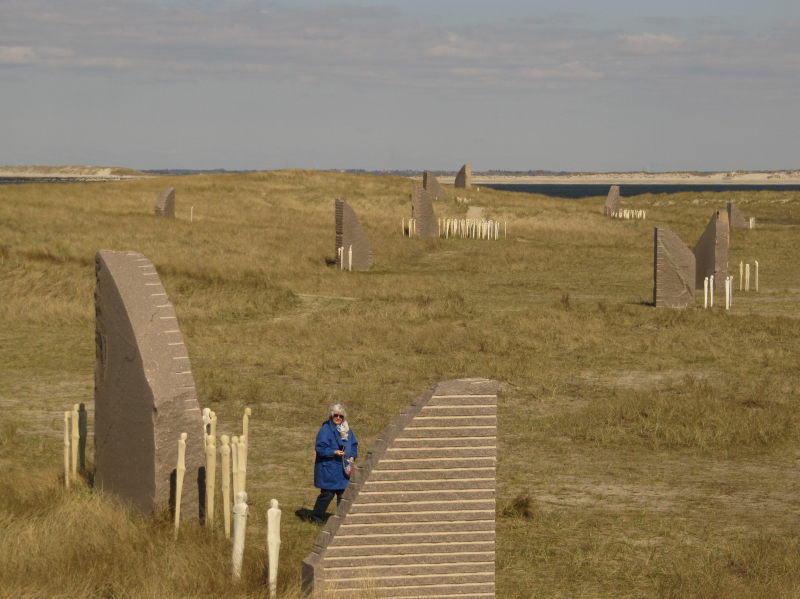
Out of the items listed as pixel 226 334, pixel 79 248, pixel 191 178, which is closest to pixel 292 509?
pixel 226 334

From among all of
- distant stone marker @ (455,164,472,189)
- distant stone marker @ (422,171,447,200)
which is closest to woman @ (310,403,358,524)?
distant stone marker @ (422,171,447,200)

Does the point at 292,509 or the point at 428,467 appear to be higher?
the point at 428,467

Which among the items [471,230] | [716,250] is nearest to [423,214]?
[471,230]

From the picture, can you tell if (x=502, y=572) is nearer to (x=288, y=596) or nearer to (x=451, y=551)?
(x=451, y=551)

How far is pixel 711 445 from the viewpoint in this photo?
14.8m

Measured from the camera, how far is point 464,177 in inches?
3012

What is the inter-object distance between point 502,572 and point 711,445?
584cm

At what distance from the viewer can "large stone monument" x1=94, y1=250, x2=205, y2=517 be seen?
9.99 m

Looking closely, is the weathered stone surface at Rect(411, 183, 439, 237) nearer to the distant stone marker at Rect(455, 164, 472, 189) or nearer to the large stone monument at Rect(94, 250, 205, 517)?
the distant stone marker at Rect(455, 164, 472, 189)

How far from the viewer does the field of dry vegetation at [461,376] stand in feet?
31.0

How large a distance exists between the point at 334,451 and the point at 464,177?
2617 inches

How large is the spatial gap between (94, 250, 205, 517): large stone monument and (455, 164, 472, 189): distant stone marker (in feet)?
216

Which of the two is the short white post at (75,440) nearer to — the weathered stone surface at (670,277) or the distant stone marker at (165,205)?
the weathered stone surface at (670,277)

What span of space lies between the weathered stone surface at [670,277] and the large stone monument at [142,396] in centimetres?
1918
